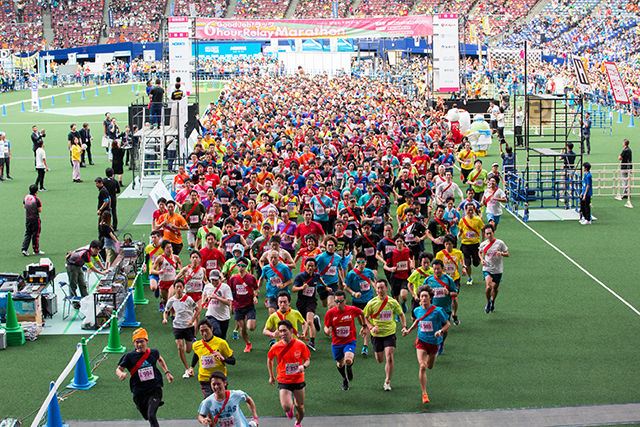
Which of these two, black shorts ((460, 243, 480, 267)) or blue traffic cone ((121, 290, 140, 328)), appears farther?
black shorts ((460, 243, 480, 267))

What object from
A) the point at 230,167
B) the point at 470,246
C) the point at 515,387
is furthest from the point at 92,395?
the point at 230,167

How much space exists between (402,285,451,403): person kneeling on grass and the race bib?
169 cm

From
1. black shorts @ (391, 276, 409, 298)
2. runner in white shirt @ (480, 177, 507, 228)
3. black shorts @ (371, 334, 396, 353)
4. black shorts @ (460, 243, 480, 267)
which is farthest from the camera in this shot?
runner in white shirt @ (480, 177, 507, 228)

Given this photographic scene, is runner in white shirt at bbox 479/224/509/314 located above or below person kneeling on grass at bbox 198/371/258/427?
above

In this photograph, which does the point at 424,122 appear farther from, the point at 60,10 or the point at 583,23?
the point at 60,10

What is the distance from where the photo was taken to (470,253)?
13164 millimetres

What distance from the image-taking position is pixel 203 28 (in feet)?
111

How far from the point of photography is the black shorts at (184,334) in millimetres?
9852

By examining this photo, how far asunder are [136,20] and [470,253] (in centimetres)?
7692

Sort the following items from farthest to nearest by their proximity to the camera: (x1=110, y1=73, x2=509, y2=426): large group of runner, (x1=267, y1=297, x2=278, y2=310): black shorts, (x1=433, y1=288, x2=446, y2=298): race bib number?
1. (x1=267, y1=297, x2=278, y2=310): black shorts
2. (x1=433, y1=288, x2=446, y2=298): race bib number
3. (x1=110, y1=73, x2=509, y2=426): large group of runner

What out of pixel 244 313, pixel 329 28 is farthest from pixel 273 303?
pixel 329 28

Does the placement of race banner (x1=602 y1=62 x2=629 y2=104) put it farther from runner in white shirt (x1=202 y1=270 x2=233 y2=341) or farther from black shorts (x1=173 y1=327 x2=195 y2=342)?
black shorts (x1=173 y1=327 x2=195 y2=342)

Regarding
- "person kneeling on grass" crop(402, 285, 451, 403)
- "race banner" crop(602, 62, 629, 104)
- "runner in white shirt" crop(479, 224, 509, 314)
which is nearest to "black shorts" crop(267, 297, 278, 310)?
"person kneeling on grass" crop(402, 285, 451, 403)

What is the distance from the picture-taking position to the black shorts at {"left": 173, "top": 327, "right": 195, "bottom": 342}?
9852 mm
